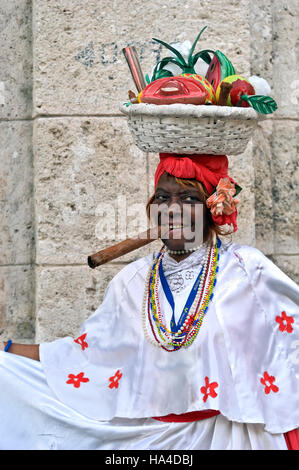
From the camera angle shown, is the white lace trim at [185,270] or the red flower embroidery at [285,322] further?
the white lace trim at [185,270]

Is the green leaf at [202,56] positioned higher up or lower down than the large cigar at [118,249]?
higher up

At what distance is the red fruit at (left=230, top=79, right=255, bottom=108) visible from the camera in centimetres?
234

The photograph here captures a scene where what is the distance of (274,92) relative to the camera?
3.57 metres

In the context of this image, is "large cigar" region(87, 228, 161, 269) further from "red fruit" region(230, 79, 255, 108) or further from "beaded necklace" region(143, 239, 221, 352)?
"red fruit" region(230, 79, 255, 108)

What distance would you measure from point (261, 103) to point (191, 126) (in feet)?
0.88

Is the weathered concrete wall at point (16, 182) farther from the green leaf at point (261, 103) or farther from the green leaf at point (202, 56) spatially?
the green leaf at point (261, 103)

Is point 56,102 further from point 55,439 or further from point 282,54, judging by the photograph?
point 55,439

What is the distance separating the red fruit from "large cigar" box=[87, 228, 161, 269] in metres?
0.55

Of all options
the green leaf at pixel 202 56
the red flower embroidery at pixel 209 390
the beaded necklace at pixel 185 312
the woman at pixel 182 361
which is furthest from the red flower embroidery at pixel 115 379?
the green leaf at pixel 202 56

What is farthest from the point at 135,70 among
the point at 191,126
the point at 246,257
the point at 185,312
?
the point at 185,312

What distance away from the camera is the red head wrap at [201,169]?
2406 millimetres

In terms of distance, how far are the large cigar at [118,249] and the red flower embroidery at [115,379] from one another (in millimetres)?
405

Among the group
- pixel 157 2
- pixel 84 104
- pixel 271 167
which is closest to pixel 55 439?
pixel 84 104

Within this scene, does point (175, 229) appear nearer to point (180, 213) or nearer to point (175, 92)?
point (180, 213)
